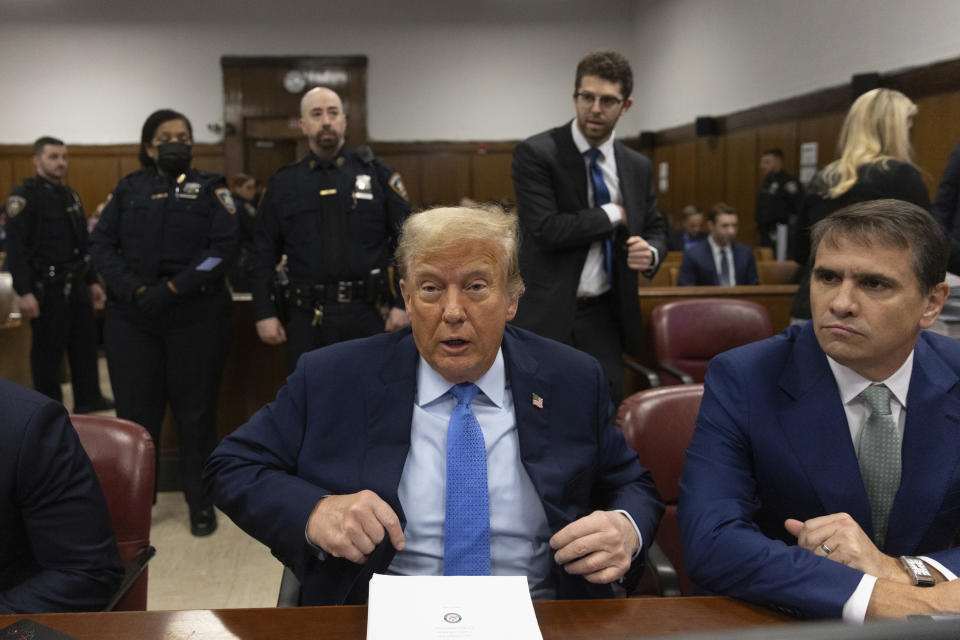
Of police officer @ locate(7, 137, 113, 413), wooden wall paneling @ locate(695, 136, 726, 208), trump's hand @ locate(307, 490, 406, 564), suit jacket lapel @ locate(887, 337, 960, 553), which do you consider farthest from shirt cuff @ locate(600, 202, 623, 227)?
wooden wall paneling @ locate(695, 136, 726, 208)

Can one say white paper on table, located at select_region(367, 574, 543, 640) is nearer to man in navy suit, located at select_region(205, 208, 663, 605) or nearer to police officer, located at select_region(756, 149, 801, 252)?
man in navy suit, located at select_region(205, 208, 663, 605)

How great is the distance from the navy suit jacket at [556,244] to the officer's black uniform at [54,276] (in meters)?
3.53

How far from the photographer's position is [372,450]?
5.19ft

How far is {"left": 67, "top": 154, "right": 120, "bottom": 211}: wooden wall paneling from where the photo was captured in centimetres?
1189

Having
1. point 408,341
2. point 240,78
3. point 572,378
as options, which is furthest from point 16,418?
point 240,78

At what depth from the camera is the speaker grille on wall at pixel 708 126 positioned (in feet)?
32.4

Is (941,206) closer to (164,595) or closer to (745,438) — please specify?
(745,438)

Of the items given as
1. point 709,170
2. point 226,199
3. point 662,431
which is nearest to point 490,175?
point 709,170

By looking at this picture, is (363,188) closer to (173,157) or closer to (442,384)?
(173,157)

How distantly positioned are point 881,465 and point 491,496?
0.73 metres

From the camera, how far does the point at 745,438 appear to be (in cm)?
159

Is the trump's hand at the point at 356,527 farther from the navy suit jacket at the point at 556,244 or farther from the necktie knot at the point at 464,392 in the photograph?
the navy suit jacket at the point at 556,244

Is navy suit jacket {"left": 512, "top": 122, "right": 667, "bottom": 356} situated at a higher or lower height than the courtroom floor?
higher

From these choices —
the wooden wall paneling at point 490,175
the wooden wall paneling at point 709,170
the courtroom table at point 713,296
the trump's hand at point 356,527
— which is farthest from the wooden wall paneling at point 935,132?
the wooden wall paneling at point 490,175
